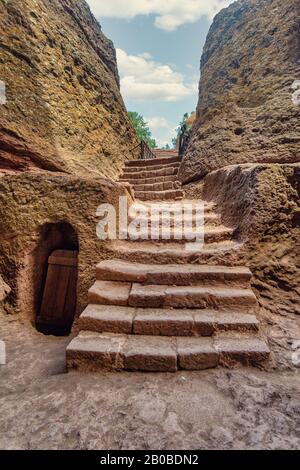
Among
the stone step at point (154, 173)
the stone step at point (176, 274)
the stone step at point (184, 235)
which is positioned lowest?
the stone step at point (176, 274)

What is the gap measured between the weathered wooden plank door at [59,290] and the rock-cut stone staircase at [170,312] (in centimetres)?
84

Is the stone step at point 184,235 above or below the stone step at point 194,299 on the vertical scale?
above

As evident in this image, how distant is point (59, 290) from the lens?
3430 millimetres

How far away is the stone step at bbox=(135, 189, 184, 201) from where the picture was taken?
575cm

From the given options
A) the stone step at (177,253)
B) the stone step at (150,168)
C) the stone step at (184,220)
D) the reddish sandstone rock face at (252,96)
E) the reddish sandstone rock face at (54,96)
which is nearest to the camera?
the stone step at (177,253)

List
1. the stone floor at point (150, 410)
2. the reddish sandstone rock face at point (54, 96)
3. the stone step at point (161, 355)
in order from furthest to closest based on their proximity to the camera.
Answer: the reddish sandstone rock face at point (54, 96), the stone step at point (161, 355), the stone floor at point (150, 410)

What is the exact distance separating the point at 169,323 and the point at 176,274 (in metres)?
0.58

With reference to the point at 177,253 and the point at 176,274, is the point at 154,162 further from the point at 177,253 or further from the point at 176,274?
the point at 176,274

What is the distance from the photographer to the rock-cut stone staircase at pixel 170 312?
1.90m

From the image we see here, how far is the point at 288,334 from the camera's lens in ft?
7.23

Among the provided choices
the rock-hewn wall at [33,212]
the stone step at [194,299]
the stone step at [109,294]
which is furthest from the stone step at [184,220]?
the stone step at [194,299]

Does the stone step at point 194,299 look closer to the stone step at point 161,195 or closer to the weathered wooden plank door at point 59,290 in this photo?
the weathered wooden plank door at point 59,290

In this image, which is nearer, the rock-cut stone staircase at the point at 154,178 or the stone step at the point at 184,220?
the stone step at the point at 184,220

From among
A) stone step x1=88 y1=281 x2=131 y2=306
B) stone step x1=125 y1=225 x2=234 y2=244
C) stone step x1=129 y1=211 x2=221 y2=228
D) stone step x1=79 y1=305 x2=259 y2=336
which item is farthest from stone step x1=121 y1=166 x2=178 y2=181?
stone step x1=79 y1=305 x2=259 y2=336
